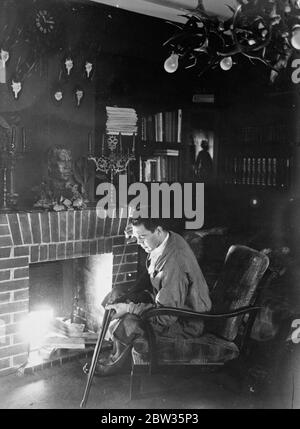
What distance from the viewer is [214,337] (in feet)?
8.93

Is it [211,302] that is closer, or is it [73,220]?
A: [211,302]

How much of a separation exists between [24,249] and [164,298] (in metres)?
1.04

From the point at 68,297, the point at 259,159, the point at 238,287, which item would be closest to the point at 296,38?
the point at 238,287

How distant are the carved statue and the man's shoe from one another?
1087 mm

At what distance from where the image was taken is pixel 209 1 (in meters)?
3.79

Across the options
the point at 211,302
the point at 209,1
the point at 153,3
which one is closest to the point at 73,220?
the point at 211,302

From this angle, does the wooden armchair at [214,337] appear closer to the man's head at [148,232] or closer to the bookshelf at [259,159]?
the man's head at [148,232]

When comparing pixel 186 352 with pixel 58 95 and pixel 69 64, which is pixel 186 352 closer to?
pixel 58 95

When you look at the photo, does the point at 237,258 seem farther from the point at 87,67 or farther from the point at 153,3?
the point at 153,3

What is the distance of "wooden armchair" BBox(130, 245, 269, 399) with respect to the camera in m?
2.57

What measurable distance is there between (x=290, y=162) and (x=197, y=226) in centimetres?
100

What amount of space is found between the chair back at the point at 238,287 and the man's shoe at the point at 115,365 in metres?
0.55

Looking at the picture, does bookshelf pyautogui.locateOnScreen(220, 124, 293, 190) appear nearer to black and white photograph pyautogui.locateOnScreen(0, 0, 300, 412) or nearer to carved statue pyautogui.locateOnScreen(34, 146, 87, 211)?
black and white photograph pyautogui.locateOnScreen(0, 0, 300, 412)

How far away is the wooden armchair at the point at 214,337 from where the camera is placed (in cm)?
257
